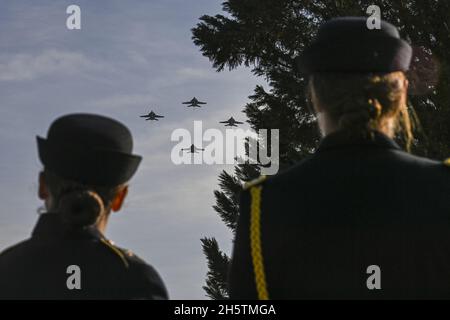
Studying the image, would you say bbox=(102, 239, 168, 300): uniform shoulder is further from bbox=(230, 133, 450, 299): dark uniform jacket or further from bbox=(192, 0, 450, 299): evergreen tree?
bbox=(192, 0, 450, 299): evergreen tree

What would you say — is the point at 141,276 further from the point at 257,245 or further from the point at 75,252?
the point at 257,245

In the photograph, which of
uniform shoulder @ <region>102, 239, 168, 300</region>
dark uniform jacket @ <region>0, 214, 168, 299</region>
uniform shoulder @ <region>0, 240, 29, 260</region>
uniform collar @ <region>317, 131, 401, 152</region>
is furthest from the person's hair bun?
uniform collar @ <region>317, 131, 401, 152</region>

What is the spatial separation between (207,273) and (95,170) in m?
16.3

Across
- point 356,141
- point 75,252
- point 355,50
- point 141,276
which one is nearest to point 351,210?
point 356,141

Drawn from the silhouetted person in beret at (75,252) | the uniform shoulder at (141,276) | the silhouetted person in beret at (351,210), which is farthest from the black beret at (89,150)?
the silhouetted person in beret at (351,210)

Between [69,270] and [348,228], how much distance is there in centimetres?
127

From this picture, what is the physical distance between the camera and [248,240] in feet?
11.1

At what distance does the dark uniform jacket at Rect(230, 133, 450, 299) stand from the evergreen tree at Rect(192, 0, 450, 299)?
11953mm

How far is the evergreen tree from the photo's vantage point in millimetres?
16375

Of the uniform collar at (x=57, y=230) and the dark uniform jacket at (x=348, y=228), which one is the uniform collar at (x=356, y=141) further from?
the uniform collar at (x=57, y=230)

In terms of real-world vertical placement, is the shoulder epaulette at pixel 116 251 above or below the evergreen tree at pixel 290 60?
below

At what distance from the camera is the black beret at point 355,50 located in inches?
137

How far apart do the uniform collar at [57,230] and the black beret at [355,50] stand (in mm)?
1131

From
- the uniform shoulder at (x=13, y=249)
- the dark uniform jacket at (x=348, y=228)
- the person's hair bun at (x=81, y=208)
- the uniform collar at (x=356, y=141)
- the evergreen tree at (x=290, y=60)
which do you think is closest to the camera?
the dark uniform jacket at (x=348, y=228)
